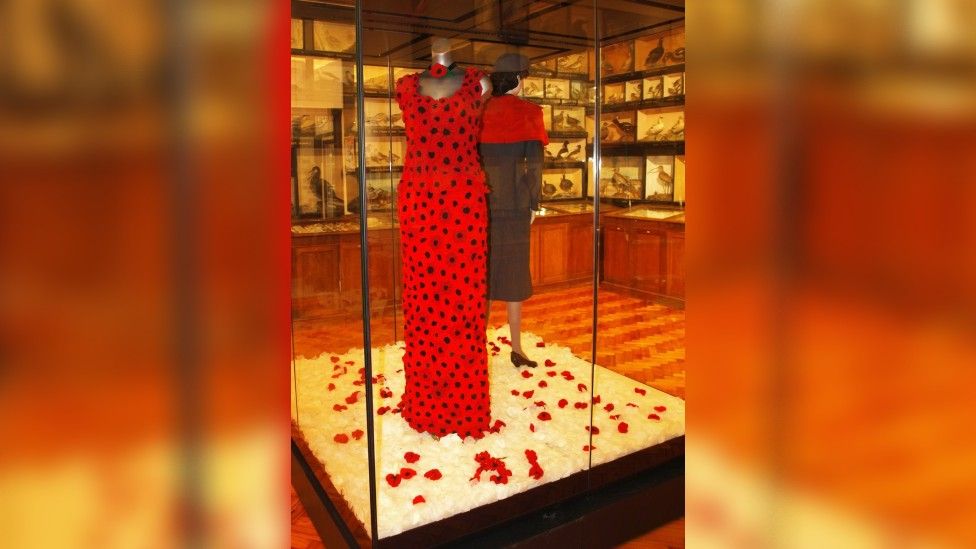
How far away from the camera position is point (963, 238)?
0.67ft

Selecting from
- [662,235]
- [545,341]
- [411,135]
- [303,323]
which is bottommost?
[545,341]

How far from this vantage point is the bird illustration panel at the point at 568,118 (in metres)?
2.49

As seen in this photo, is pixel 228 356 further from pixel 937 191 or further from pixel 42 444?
pixel 937 191

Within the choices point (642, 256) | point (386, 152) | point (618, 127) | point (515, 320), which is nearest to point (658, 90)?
point (618, 127)

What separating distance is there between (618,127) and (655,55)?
47cm

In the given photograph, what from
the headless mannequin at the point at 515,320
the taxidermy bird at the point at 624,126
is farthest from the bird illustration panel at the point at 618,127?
the headless mannequin at the point at 515,320

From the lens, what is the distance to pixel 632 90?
3.04 meters

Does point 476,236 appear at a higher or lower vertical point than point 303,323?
higher

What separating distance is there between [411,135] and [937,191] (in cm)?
207

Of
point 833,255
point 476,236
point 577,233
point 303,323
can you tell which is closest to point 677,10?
point 577,233

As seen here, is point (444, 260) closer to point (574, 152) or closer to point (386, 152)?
point (386, 152)

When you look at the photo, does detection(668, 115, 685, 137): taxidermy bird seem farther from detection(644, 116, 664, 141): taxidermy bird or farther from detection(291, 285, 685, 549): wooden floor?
detection(291, 285, 685, 549): wooden floor

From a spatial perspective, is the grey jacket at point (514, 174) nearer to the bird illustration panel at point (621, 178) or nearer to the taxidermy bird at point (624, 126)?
the bird illustration panel at point (621, 178)

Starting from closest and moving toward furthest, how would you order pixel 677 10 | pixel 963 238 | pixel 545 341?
pixel 963 238, pixel 677 10, pixel 545 341
